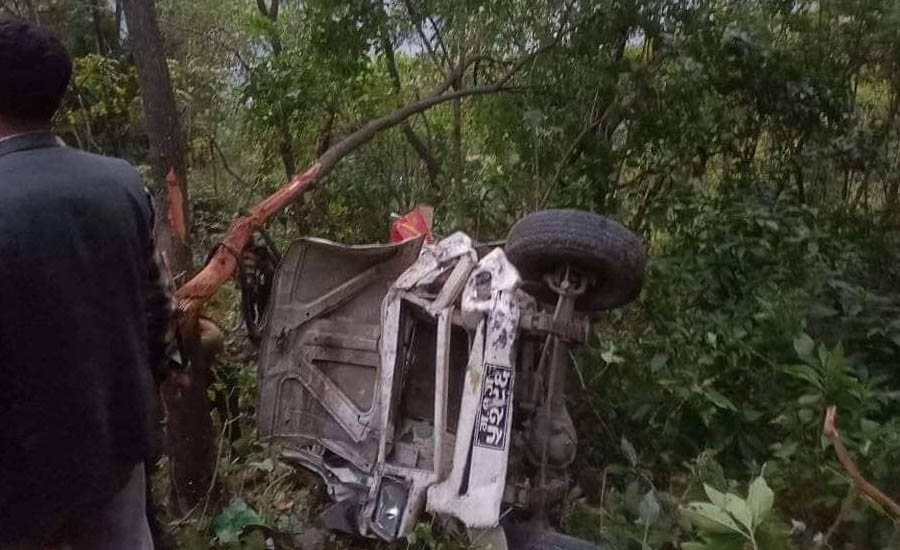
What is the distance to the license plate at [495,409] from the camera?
3.45 meters

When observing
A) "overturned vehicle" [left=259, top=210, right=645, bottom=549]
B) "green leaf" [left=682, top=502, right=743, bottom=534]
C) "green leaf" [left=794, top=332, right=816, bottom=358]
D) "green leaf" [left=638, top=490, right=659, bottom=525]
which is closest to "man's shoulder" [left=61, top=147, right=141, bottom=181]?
"overturned vehicle" [left=259, top=210, right=645, bottom=549]

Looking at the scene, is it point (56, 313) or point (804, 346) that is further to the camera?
point (804, 346)

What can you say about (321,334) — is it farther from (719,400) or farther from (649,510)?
(719,400)

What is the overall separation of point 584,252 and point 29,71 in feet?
7.02

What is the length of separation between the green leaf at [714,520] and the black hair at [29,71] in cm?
237

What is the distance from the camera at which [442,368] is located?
3.69 metres

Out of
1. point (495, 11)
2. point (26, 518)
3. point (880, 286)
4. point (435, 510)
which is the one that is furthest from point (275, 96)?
point (26, 518)

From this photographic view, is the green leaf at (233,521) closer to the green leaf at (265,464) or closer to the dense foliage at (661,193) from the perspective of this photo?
the dense foliage at (661,193)

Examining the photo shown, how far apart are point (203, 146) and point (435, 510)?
5.28m

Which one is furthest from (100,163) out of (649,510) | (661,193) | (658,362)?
(661,193)

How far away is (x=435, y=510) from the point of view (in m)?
3.58

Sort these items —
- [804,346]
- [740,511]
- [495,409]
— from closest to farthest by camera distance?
[740,511] → [495,409] → [804,346]

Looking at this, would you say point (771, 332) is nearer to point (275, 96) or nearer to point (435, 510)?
point (435, 510)

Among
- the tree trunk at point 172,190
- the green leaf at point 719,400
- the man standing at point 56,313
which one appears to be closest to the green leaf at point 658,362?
the green leaf at point 719,400
